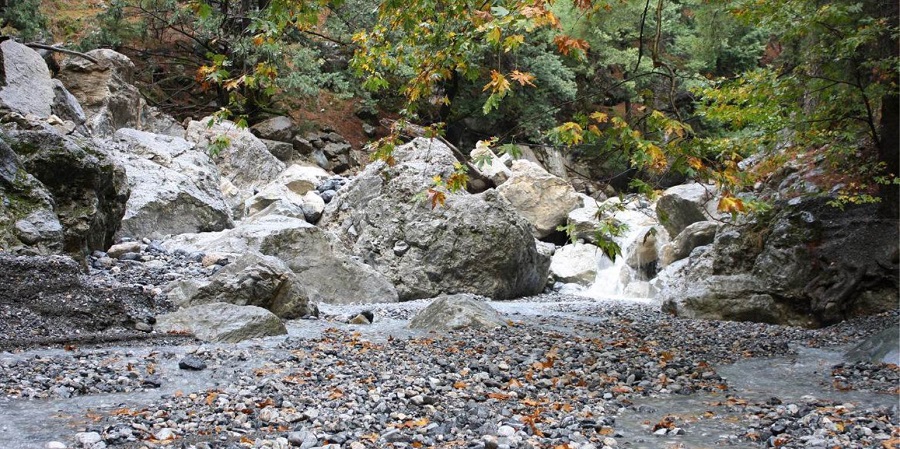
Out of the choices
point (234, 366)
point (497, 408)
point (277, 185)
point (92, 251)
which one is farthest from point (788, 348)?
point (277, 185)

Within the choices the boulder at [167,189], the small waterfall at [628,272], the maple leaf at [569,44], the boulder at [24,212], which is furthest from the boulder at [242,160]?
the maple leaf at [569,44]

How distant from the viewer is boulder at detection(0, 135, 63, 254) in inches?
281

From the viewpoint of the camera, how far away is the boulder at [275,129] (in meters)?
21.7

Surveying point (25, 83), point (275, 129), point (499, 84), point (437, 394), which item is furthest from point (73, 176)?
point (275, 129)

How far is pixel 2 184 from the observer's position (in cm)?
734

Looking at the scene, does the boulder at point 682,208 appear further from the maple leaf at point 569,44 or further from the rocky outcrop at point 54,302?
the rocky outcrop at point 54,302

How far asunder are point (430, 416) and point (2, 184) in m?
5.95

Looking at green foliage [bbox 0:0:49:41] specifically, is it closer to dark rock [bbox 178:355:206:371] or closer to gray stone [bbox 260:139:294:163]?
gray stone [bbox 260:139:294:163]

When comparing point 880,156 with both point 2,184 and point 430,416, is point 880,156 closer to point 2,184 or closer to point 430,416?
point 430,416

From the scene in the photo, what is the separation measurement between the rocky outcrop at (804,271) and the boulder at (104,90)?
1228 centimetres

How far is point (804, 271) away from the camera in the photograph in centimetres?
895

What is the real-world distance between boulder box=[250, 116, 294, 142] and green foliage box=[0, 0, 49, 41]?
6.59 metres

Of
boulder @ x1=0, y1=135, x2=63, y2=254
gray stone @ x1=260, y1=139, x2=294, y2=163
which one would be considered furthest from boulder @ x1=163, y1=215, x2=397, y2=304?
gray stone @ x1=260, y1=139, x2=294, y2=163

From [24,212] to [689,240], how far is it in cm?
1095
